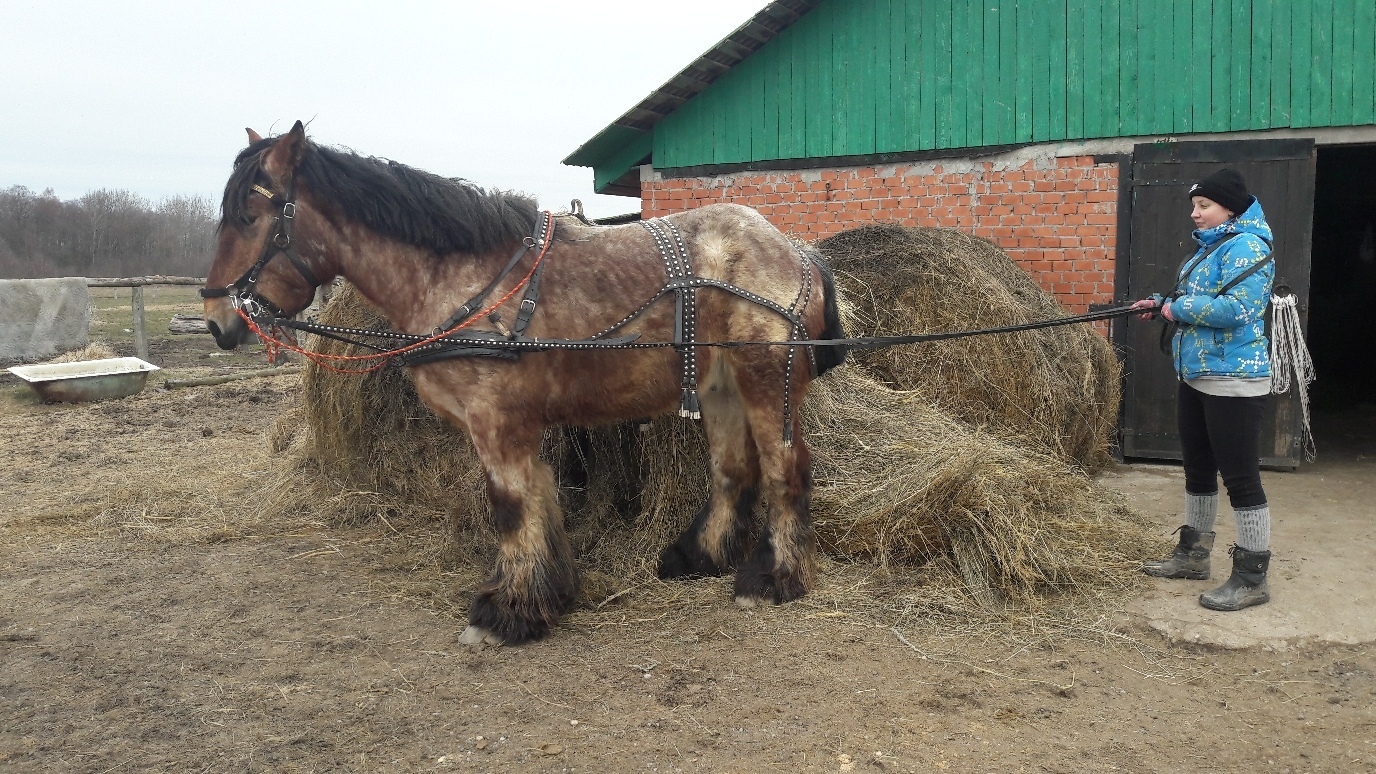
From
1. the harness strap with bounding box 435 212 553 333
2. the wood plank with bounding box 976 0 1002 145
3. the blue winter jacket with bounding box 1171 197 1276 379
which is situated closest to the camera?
the blue winter jacket with bounding box 1171 197 1276 379

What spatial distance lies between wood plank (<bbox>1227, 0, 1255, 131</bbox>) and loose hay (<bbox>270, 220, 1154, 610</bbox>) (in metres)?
1.67

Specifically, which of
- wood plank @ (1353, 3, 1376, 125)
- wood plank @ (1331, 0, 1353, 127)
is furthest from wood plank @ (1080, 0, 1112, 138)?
wood plank @ (1353, 3, 1376, 125)

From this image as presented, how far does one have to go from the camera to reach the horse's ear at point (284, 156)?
336cm

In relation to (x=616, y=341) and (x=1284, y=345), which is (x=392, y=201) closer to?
(x=616, y=341)

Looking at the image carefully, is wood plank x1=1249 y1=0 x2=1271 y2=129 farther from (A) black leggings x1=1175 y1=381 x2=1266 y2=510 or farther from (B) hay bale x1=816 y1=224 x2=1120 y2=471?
(A) black leggings x1=1175 y1=381 x2=1266 y2=510

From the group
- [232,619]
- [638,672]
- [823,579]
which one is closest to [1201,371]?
[823,579]

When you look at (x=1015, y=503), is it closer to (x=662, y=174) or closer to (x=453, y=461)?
(x=453, y=461)

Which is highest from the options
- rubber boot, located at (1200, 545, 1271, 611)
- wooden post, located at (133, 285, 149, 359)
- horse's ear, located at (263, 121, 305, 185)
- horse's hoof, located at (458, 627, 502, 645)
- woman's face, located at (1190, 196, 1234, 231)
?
horse's ear, located at (263, 121, 305, 185)

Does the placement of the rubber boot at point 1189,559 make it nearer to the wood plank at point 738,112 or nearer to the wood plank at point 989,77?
the wood plank at point 989,77

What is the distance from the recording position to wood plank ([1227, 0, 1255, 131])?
19.2 feet

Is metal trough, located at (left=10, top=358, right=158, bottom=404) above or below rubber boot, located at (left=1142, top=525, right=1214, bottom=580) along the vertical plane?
above

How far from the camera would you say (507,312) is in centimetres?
347

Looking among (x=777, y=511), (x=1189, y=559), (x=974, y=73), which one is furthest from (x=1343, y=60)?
(x=777, y=511)

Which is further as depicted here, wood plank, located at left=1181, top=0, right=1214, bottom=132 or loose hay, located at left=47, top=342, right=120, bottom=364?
loose hay, located at left=47, top=342, right=120, bottom=364
